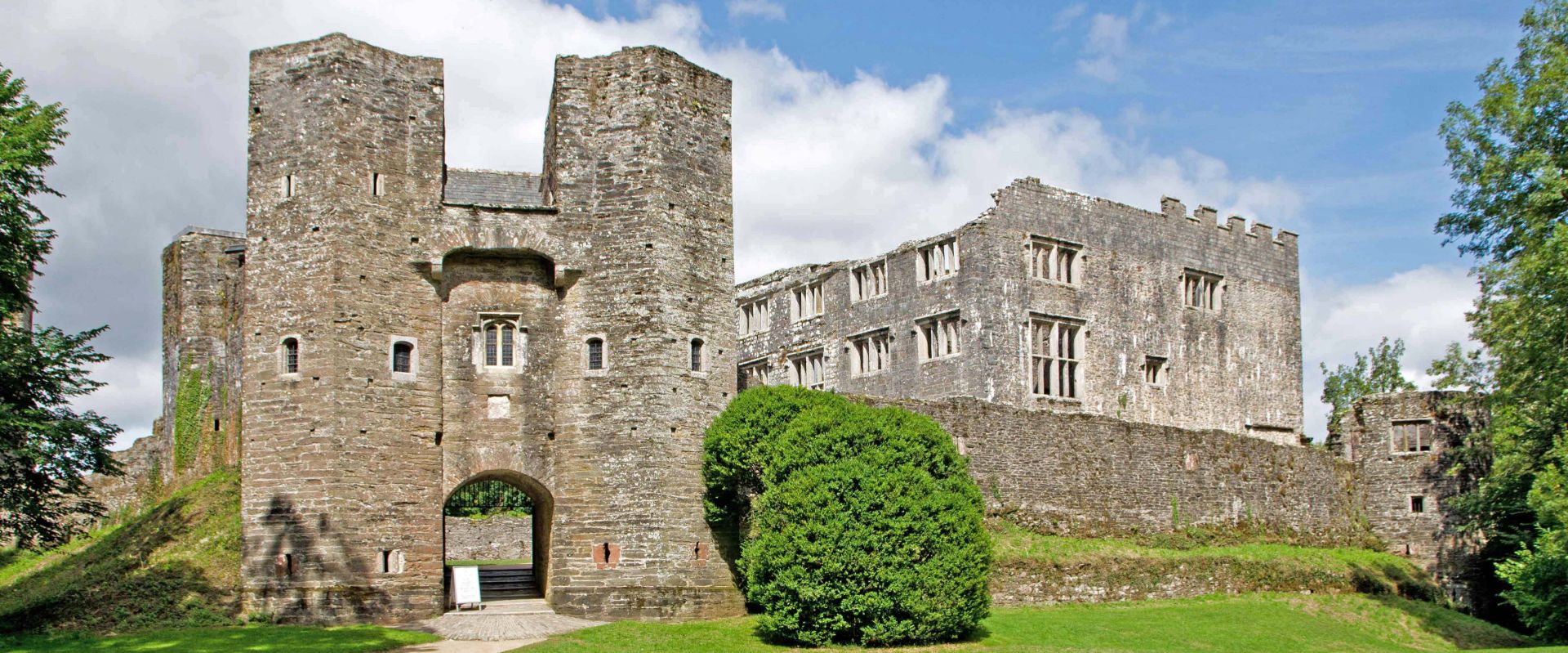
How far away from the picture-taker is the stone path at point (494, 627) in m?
28.8

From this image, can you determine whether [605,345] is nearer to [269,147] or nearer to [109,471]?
[269,147]

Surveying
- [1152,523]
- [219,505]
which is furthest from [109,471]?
[1152,523]

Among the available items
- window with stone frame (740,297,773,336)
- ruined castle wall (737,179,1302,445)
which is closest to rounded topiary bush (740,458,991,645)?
ruined castle wall (737,179,1302,445)

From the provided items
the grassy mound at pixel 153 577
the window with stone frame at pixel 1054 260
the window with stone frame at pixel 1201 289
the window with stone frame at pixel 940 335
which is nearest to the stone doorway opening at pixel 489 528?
the grassy mound at pixel 153 577

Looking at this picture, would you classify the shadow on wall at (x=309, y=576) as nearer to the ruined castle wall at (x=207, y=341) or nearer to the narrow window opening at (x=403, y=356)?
the narrow window opening at (x=403, y=356)

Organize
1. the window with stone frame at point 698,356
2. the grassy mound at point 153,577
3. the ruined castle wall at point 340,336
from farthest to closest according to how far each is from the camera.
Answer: the window with stone frame at point 698,356 < the ruined castle wall at point 340,336 < the grassy mound at point 153,577

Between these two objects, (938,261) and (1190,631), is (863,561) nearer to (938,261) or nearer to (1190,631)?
(1190,631)

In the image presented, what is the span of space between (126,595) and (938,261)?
1099 inches

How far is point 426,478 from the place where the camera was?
1268 inches

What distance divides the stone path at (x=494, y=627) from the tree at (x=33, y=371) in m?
8.58

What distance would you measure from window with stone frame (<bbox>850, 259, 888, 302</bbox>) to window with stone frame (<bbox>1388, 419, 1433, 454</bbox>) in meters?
18.0

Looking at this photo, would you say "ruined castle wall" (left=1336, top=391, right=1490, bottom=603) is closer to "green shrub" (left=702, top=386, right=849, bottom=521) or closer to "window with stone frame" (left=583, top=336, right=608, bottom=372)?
"green shrub" (left=702, top=386, right=849, bottom=521)

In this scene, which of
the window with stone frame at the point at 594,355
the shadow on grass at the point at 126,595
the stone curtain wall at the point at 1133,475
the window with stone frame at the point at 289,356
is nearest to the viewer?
the shadow on grass at the point at 126,595

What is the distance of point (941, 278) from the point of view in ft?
160
